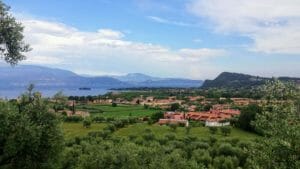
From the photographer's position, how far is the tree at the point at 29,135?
889 inches

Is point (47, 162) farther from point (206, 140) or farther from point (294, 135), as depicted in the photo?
point (206, 140)

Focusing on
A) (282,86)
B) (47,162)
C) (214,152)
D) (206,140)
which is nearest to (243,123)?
→ (206,140)

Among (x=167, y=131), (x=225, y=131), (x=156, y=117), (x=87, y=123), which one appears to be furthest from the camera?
(x=156, y=117)

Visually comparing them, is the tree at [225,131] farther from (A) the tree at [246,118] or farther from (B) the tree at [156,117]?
(B) the tree at [156,117]

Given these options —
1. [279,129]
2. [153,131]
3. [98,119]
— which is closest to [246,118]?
[153,131]

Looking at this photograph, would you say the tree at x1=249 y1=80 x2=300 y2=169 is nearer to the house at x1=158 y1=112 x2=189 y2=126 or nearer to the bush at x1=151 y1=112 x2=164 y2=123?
the house at x1=158 y1=112 x2=189 y2=126

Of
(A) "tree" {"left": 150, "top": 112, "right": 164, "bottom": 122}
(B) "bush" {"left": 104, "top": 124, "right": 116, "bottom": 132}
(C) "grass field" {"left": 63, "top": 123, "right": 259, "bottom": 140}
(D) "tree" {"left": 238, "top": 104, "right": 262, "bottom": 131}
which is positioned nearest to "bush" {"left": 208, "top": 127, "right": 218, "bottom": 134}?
(C) "grass field" {"left": 63, "top": 123, "right": 259, "bottom": 140}

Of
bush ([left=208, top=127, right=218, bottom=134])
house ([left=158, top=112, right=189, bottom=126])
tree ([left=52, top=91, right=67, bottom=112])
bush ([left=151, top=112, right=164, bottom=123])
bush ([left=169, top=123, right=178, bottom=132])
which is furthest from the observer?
bush ([left=151, top=112, right=164, bottom=123])

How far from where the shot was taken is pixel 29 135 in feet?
73.8

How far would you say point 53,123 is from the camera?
→ 23641 mm

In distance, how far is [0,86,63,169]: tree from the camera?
74.1ft

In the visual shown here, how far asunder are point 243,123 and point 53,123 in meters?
86.2

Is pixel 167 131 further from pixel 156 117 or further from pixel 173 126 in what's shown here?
pixel 156 117

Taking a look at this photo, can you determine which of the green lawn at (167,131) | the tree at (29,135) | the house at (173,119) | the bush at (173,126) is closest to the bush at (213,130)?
the green lawn at (167,131)
